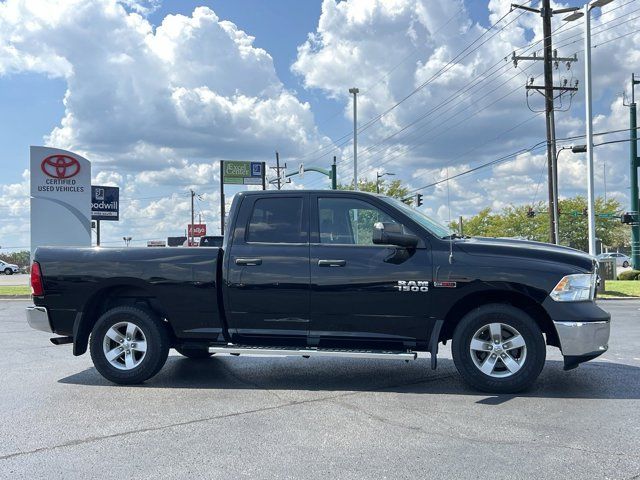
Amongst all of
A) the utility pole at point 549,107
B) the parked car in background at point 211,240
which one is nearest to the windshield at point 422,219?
the parked car in background at point 211,240

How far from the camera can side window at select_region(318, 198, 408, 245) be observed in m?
5.95

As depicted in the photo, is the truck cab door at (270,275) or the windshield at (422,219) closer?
the truck cab door at (270,275)

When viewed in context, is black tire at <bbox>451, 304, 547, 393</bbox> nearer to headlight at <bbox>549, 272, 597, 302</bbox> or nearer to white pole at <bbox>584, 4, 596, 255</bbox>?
headlight at <bbox>549, 272, 597, 302</bbox>

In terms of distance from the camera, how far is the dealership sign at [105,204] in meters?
46.2

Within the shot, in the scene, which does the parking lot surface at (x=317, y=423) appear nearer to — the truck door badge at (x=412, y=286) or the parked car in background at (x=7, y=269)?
the truck door badge at (x=412, y=286)

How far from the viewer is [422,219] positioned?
6164 mm

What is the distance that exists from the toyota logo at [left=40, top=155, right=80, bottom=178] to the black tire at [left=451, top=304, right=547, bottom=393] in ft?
60.4

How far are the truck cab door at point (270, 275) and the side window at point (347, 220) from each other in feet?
0.62

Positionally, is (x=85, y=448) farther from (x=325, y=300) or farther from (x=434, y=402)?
(x=434, y=402)

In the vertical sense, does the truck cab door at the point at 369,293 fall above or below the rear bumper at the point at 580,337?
above

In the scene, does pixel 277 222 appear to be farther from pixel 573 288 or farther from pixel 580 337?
pixel 580 337

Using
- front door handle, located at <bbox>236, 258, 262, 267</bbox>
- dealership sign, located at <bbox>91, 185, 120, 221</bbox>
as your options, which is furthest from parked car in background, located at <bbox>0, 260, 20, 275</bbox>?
front door handle, located at <bbox>236, 258, 262, 267</bbox>

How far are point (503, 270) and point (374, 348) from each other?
146cm

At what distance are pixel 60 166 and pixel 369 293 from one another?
18.0 m
